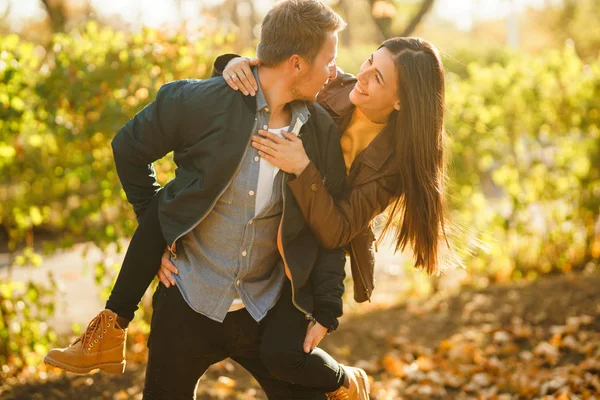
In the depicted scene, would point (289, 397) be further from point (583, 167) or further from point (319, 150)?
point (583, 167)

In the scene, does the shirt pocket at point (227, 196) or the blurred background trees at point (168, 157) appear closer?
the shirt pocket at point (227, 196)

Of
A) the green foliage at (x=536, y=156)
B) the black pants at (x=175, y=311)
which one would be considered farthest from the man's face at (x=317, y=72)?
the green foliage at (x=536, y=156)

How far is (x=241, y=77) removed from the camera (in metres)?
2.57

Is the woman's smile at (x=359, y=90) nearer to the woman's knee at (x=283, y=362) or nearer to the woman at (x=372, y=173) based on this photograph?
the woman at (x=372, y=173)

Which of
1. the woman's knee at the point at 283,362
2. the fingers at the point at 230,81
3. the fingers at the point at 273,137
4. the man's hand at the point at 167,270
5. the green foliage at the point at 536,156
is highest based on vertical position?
the green foliage at the point at 536,156

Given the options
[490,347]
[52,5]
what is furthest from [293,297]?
[52,5]

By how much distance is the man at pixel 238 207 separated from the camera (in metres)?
2.51

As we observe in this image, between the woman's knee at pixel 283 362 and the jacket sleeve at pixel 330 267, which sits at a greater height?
the jacket sleeve at pixel 330 267

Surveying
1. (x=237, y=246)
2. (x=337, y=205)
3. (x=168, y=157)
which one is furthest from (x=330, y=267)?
(x=168, y=157)

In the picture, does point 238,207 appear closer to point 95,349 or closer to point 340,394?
point 95,349

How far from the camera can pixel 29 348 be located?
16.3 feet

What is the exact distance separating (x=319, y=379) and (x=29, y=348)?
3053 millimetres

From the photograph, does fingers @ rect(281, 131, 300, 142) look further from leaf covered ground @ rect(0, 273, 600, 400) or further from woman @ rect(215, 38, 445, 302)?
leaf covered ground @ rect(0, 273, 600, 400)

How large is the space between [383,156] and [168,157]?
253cm
